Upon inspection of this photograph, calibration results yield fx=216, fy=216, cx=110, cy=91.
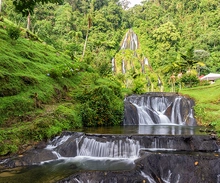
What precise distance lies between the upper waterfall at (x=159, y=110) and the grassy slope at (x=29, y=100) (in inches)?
180

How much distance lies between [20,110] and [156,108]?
10.1 meters

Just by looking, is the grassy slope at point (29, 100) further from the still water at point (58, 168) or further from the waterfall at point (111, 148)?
the waterfall at point (111, 148)

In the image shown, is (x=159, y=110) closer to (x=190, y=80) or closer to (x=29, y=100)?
(x=29, y=100)

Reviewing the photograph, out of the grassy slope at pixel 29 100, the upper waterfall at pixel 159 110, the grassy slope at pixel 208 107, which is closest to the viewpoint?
the grassy slope at pixel 29 100

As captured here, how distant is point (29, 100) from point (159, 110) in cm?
966

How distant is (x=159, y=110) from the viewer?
16703 millimetres

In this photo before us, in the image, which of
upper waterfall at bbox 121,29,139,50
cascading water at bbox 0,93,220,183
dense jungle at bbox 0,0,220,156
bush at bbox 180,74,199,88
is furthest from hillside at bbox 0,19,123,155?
upper waterfall at bbox 121,29,139,50

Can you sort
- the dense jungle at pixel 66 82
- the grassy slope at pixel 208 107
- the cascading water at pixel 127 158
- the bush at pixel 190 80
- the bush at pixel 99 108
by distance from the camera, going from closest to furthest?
the cascading water at pixel 127 158 → the dense jungle at pixel 66 82 → the bush at pixel 99 108 → the grassy slope at pixel 208 107 → the bush at pixel 190 80

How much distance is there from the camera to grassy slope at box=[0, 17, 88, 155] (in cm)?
908

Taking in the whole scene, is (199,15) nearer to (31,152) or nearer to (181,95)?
(181,95)

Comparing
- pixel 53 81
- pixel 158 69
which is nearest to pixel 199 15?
pixel 158 69

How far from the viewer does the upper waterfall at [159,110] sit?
15305mm

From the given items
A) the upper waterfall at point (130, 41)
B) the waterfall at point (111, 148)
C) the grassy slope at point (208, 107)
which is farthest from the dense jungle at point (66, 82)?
the upper waterfall at point (130, 41)

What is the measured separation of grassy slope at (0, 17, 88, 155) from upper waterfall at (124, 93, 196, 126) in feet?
15.0
